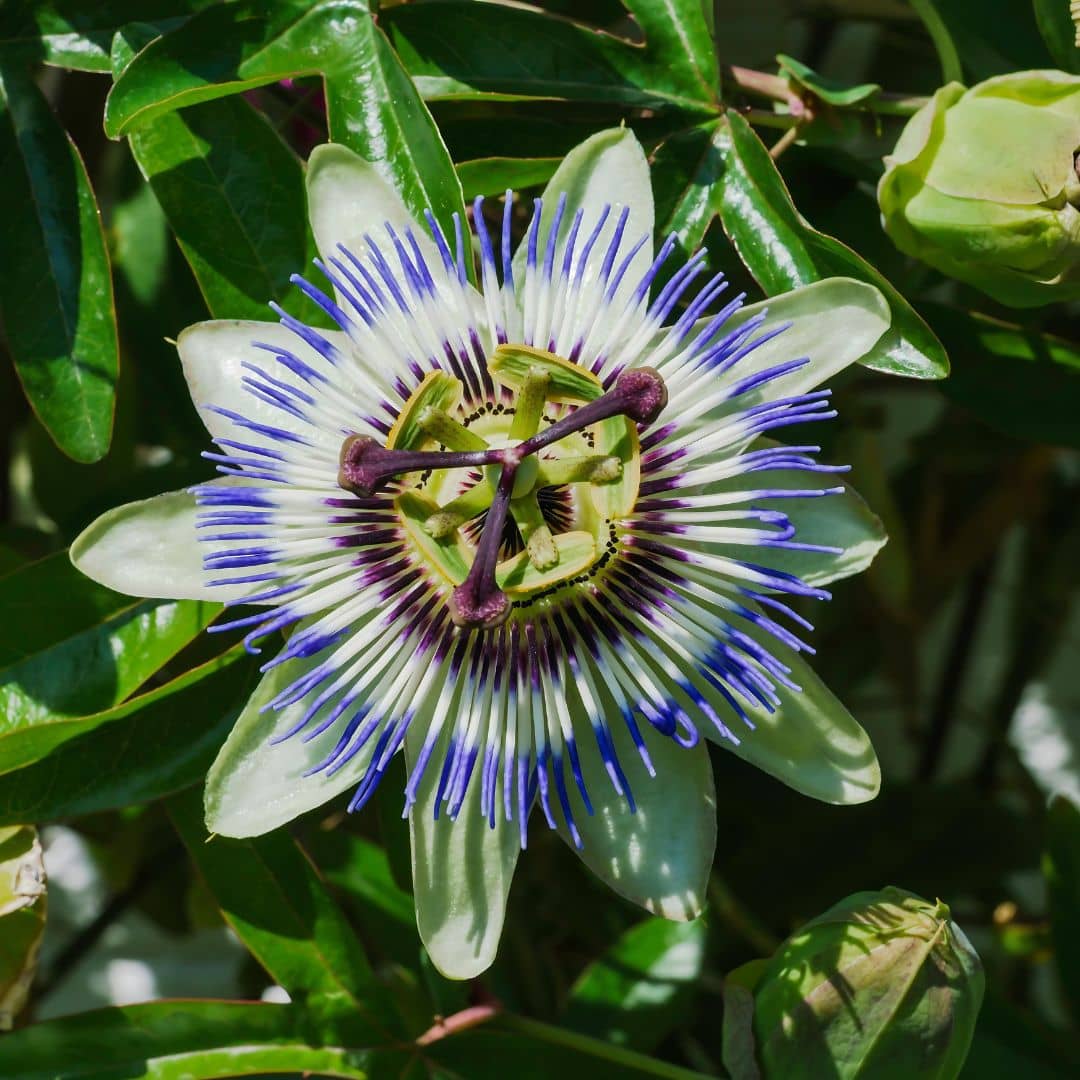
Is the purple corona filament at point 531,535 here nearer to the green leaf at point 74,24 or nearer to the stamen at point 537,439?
the stamen at point 537,439

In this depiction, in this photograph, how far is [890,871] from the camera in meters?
2.38

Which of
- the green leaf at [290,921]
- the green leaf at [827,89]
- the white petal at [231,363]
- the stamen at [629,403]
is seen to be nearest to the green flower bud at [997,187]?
the green leaf at [827,89]

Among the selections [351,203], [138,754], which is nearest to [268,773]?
[138,754]

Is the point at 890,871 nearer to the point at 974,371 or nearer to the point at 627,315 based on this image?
the point at 974,371

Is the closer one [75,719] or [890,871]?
[75,719]

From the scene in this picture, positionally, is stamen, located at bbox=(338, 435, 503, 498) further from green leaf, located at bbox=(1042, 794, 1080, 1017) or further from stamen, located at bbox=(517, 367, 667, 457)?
green leaf, located at bbox=(1042, 794, 1080, 1017)

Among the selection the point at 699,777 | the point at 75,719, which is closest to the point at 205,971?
the point at 75,719

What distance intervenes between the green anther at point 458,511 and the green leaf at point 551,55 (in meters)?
0.39

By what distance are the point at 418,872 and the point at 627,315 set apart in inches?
21.3

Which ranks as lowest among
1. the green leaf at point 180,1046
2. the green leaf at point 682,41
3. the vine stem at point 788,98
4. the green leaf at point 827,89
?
the green leaf at point 180,1046

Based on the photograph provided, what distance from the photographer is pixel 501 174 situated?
1.52 meters

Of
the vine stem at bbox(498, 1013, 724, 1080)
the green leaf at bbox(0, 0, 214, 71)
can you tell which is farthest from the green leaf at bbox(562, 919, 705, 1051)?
the green leaf at bbox(0, 0, 214, 71)

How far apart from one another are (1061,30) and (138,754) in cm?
116

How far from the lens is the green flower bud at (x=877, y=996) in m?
1.38
